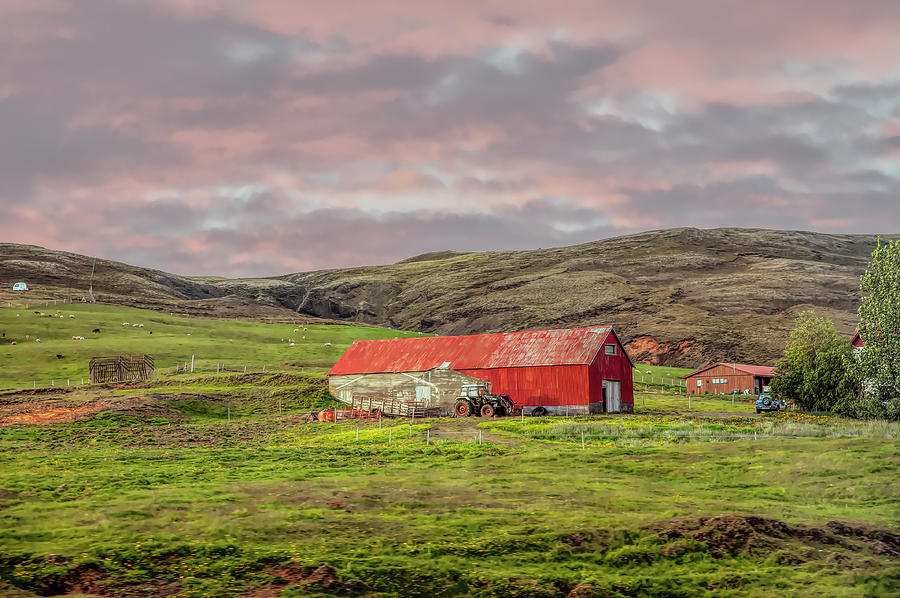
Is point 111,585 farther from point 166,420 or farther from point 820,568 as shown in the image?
point 166,420

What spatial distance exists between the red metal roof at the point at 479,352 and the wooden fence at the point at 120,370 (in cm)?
2754

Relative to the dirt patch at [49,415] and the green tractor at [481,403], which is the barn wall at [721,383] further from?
the dirt patch at [49,415]

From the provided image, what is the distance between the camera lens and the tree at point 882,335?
212ft

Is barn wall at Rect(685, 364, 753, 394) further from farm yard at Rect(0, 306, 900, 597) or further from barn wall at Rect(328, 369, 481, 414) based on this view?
farm yard at Rect(0, 306, 900, 597)


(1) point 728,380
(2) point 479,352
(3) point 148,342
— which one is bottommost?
(1) point 728,380

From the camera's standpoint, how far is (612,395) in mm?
76500

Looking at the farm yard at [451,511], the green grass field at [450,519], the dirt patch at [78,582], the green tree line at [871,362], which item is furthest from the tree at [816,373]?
the dirt patch at [78,582]

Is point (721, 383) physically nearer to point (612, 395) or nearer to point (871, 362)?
point (612, 395)

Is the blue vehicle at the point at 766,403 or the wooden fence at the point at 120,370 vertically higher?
the wooden fence at the point at 120,370

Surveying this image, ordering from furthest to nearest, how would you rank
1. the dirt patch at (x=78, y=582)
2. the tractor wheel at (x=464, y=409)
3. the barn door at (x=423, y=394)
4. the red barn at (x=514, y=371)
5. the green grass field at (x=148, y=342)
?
the green grass field at (x=148, y=342) → the barn door at (x=423, y=394) → the red barn at (x=514, y=371) → the tractor wheel at (x=464, y=409) → the dirt patch at (x=78, y=582)

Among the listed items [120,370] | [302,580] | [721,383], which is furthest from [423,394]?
[721,383]

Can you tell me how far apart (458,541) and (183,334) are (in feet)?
400

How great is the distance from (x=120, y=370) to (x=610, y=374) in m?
59.2

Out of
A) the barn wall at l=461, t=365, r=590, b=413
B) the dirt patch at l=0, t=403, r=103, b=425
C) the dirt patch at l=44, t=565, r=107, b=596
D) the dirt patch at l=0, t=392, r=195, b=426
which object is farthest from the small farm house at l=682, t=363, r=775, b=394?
the dirt patch at l=44, t=565, r=107, b=596
